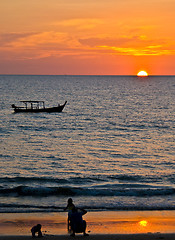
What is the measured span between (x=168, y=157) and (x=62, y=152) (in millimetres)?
9690

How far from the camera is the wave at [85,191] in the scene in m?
21.3

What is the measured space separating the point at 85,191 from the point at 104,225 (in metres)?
6.17

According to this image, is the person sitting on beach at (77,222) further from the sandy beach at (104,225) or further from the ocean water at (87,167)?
the ocean water at (87,167)

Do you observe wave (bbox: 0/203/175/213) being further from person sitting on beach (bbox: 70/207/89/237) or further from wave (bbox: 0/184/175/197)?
person sitting on beach (bbox: 70/207/89/237)

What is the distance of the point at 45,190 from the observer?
2198 centimetres

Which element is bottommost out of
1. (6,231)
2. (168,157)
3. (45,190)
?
(6,231)

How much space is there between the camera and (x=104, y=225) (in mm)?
15773

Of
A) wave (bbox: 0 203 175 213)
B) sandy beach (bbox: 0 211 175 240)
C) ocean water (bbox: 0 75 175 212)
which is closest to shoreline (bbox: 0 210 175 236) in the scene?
sandy beach (bbox: 0 211 175 240)

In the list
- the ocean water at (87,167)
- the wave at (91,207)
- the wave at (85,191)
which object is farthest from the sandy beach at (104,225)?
the wave at (85,191)

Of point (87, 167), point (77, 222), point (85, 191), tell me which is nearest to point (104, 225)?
point (77, 222)

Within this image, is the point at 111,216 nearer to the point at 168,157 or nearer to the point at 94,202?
the point at 94,202

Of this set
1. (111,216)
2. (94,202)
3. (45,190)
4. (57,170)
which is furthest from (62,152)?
(111,216)
